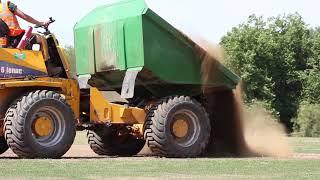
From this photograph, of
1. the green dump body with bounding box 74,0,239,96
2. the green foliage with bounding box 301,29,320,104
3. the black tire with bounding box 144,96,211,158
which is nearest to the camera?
the black tire with bounding box 144,96,211,158

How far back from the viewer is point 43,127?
48.7 ft

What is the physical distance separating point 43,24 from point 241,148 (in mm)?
5394

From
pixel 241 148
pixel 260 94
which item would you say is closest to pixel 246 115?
pixel 241 148

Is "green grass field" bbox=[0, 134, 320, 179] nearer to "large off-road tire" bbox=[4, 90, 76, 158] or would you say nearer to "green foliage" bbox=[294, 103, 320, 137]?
"large off-road tire" bbox=[4, 90, 76, 158]

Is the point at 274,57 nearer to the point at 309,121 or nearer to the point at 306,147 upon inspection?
the point at 309,121

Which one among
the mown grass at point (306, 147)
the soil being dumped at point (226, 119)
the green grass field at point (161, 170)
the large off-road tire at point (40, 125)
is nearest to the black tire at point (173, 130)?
the soil being dumped at point (226, 119)

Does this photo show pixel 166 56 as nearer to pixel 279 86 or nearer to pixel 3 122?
pixel 3 122

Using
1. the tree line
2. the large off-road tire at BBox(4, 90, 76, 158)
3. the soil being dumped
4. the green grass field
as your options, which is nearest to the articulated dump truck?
the large off-road tire at BBox(4, 90, 76, 158)

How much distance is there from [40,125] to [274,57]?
56744 millimetres

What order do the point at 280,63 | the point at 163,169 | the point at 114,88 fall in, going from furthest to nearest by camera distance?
1. the point at 280,63
2. the point at 114,88
3. the point at 163,169

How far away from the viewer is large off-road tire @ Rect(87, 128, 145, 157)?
17984 mm

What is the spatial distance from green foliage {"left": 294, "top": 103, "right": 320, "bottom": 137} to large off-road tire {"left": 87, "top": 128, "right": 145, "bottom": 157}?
37.9 m

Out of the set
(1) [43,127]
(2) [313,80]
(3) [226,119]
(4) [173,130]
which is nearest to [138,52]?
(4) [173,130]

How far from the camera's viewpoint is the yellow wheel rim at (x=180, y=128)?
16094 mm
